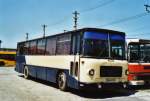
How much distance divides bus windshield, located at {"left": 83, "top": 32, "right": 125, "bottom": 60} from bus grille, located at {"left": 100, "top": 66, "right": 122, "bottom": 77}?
48 cm

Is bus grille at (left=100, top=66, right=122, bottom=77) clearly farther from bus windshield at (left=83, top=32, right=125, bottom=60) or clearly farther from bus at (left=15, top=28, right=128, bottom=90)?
bus windshield at (left=83, top=32, right=125, bottom=60)

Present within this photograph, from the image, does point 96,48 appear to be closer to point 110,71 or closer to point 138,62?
point 110,71

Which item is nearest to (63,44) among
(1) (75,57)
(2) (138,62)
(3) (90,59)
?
(1) (75,57)

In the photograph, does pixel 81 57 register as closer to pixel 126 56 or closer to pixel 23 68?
pixel 126 56

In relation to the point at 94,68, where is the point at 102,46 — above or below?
above

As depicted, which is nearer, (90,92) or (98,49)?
(98,49)

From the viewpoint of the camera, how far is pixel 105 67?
13.3m

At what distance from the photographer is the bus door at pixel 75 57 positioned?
13578mm

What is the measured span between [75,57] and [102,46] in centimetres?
126

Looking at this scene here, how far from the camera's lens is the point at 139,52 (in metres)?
16.4

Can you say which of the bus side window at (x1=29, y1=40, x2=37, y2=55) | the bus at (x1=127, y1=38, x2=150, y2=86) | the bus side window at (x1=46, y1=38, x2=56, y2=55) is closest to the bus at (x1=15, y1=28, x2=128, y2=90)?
the bus side window at (x1=46, y1=38, x2=56, y2=55)

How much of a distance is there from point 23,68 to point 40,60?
16.4 ft


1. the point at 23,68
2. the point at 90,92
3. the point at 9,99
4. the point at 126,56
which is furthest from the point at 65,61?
the point at 23,68

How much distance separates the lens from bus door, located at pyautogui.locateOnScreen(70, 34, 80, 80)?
13.6 meters
